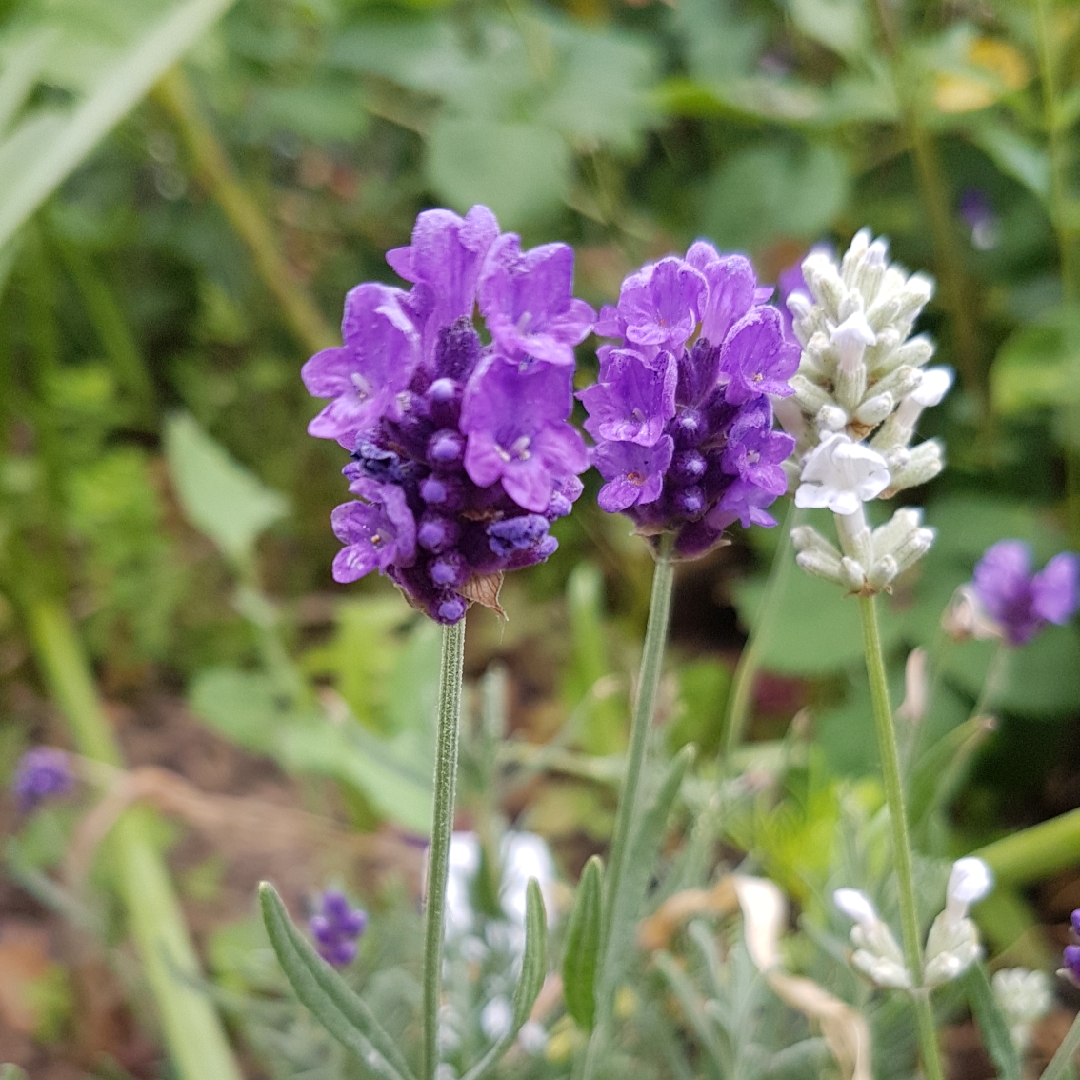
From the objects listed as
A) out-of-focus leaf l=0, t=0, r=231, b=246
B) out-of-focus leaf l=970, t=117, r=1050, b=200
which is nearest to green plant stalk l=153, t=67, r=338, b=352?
out-of-focus leaf l=0, t=0, r=231, b=246

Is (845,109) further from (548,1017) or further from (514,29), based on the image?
(548,1017)

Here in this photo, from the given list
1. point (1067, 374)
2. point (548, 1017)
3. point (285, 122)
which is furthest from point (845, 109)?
point (548, 1017)

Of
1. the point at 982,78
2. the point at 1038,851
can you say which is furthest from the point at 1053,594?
the point at 982,78

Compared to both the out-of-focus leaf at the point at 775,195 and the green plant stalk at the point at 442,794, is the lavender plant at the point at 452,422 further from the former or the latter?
the out-of-focus leaf at the point at 775,195

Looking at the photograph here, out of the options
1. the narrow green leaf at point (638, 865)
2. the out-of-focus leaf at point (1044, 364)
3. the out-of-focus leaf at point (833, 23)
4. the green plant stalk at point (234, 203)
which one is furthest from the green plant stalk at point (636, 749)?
the green plant stalk at point (234, 203)

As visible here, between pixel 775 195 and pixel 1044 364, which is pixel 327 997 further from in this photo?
pixel 775 195

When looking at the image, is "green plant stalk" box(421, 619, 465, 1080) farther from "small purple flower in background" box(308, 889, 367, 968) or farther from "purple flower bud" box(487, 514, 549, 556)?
"small purple flower in background" box(308, 889, 367, 968)
